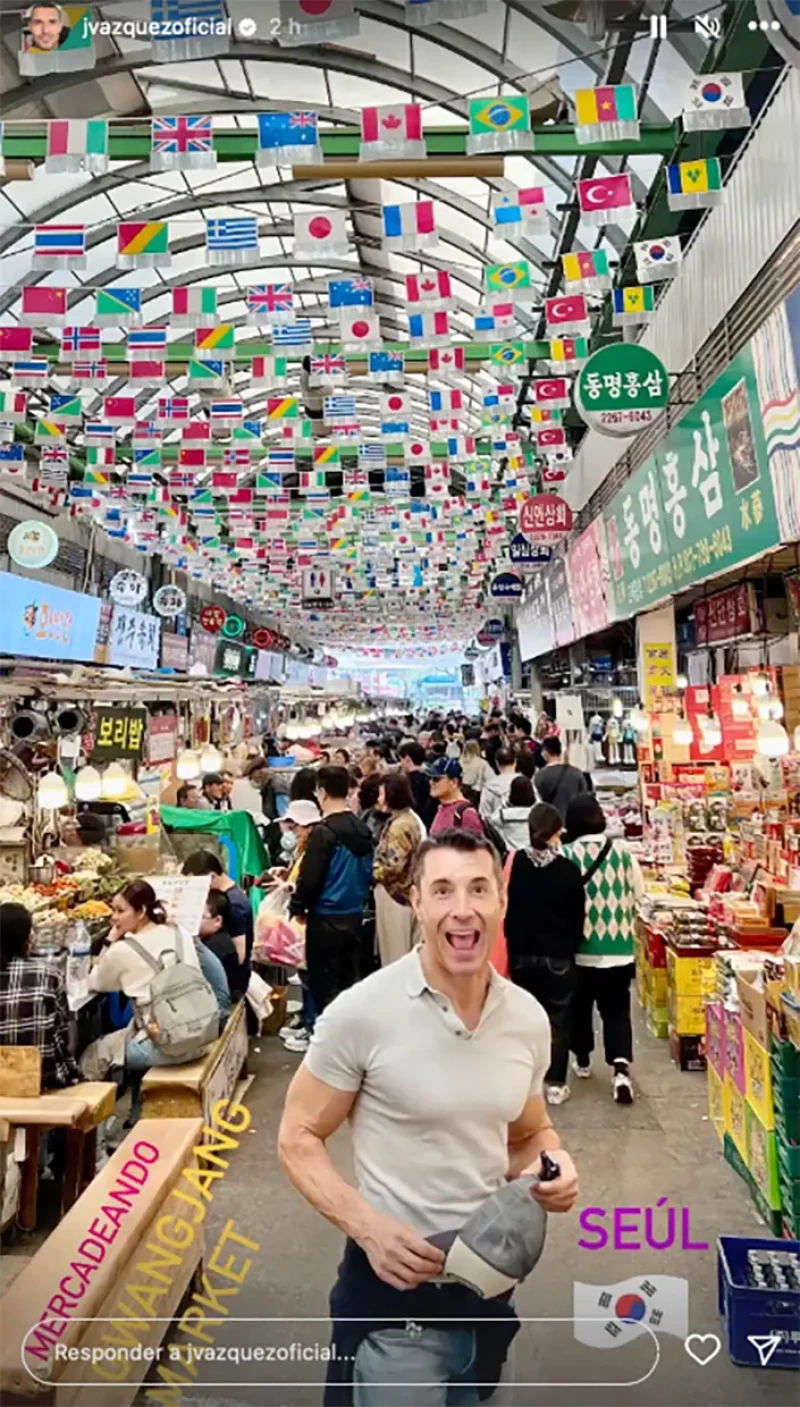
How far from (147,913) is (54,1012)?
774mm

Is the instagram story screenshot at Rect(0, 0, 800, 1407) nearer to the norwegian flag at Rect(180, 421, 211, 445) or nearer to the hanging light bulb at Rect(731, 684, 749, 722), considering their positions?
the norwegian flag at Rect(180, 421, 211, 445)

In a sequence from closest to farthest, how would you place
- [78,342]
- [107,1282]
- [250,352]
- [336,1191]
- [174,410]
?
1. [336,1191]
2. [107,1282]
3. [78,342]
4. [250,352]
5. [174,410]

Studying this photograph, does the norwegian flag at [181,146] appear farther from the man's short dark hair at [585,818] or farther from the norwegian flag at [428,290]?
the man's short dark hair at [585,818]

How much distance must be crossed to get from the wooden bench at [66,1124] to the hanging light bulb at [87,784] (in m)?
4.11

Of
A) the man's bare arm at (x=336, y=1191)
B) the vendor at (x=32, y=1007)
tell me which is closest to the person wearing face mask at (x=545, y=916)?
the vendor at (x=32, y=1007)

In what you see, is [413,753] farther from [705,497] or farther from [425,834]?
[705,497]

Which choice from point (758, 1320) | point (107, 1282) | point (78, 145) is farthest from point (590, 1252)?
point (78, 145)

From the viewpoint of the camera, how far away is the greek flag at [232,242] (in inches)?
256

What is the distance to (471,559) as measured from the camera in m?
24.0

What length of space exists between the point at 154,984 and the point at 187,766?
6.59 m

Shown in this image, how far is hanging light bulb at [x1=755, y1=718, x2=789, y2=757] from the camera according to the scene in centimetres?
676

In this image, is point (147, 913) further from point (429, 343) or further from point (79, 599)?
point (79, 599)

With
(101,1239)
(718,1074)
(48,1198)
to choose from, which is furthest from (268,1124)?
(718,1074)

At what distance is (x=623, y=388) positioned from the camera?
22.8 feet
